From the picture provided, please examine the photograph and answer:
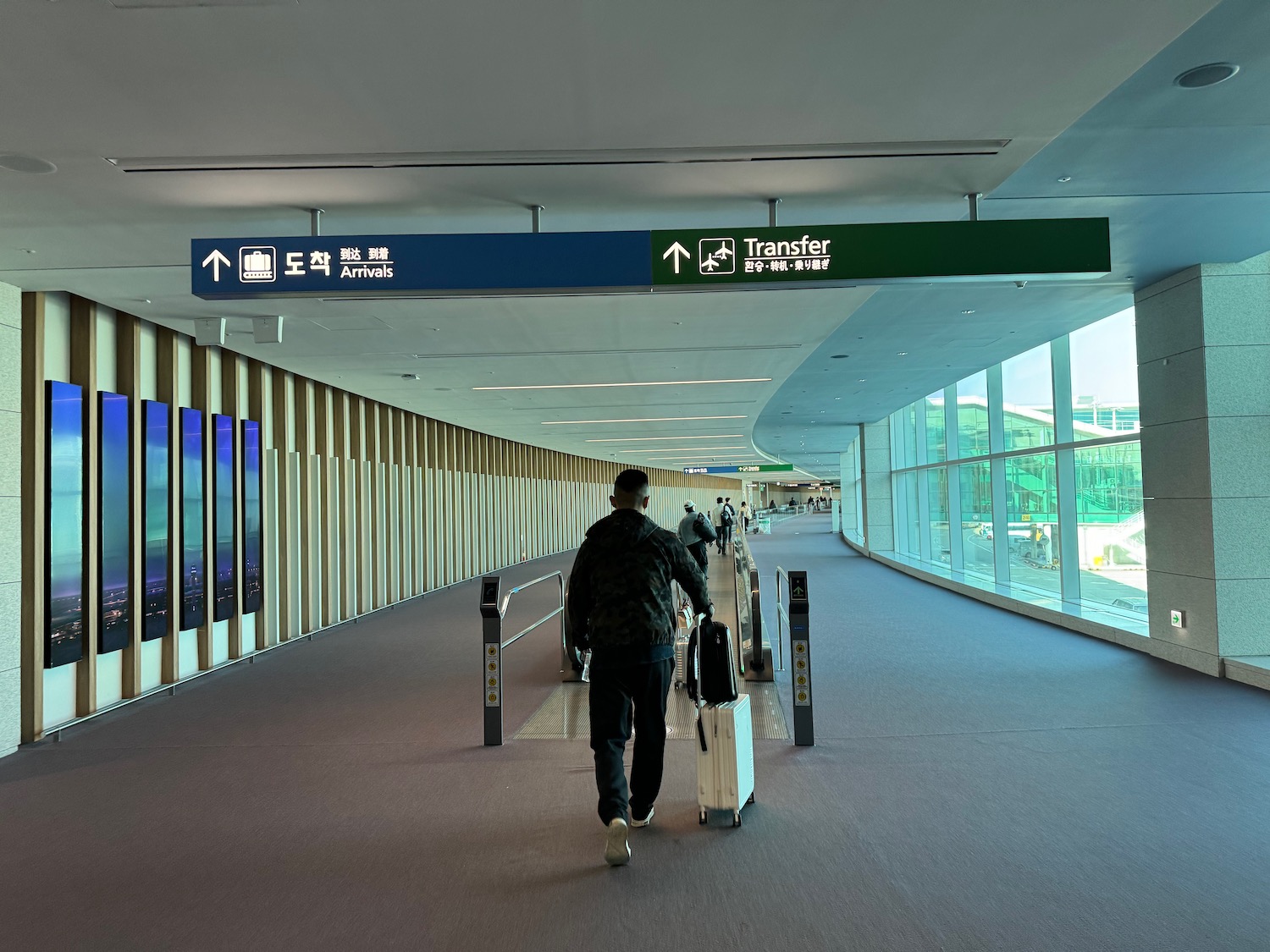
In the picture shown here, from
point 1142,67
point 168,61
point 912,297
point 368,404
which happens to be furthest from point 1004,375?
point 168,61

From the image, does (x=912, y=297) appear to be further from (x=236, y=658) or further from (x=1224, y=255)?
(x=236, y=658)

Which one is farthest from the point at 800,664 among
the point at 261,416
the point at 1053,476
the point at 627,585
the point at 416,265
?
the point at 1053,476

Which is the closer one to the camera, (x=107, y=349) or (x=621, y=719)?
(x=621, y=719)

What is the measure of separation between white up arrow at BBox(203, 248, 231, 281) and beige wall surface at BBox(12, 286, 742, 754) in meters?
2.45

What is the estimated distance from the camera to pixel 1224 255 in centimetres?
675

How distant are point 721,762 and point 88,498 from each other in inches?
212

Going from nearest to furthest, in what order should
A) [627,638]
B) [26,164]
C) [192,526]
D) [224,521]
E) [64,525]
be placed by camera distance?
[627,638] < [26,164] < [64,525] < [192,526] < [224,521]

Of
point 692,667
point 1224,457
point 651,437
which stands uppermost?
point 651,437

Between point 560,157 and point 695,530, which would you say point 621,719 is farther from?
point 695,530

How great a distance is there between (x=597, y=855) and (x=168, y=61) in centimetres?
357

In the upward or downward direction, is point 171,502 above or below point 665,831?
above

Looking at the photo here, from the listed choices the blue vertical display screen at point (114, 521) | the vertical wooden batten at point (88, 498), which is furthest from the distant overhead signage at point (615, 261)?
the blue vertical display screen at point (114, 521)

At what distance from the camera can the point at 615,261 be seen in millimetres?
4359

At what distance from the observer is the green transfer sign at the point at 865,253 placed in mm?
4324
